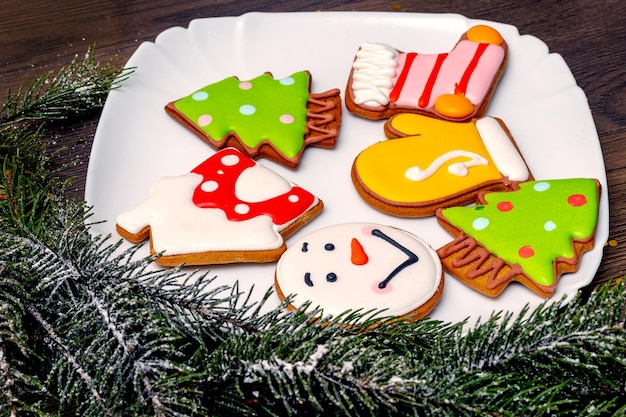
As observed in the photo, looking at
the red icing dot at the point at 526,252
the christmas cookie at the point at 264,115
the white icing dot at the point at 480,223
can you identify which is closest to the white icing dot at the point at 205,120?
the christmas cookie at the point at 264,115

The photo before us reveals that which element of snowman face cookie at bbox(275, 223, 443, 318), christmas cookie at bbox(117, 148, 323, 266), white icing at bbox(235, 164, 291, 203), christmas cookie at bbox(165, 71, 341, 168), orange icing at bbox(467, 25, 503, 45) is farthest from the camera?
orange icing at bbox(467, 25, 503, 45)

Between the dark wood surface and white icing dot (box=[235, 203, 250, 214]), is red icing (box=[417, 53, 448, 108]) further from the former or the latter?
white icing dot (box=[235, 203, 250, 214])

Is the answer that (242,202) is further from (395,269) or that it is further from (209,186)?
(395,269)

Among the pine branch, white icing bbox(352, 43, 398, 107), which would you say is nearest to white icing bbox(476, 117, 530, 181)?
white icing bbox(352, 43, 398, 107)

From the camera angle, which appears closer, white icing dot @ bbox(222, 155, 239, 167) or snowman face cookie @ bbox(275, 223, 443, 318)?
snowman face cookie @ bbox(275, 223, 443, 318)

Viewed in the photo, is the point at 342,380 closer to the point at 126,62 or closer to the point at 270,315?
the point at 270,315
